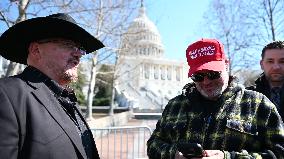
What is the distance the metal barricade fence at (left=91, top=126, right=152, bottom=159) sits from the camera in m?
8.36

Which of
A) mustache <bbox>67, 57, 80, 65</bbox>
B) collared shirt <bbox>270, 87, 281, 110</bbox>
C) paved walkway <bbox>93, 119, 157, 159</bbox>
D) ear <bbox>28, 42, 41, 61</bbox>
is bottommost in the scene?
paved walkway <bbox>93, 119, 157, 159</bbox>

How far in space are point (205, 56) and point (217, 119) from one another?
1.66 feet

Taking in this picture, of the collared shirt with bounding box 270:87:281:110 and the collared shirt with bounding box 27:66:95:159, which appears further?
the collared shirt with bounding box 270:87:281:110

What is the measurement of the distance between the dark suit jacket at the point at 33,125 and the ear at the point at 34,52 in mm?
235

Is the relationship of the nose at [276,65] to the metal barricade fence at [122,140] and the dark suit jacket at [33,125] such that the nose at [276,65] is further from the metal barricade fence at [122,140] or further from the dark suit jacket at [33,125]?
the metal barricade fence at [122,140]

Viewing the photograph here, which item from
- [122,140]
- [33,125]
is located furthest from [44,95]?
[122,140]

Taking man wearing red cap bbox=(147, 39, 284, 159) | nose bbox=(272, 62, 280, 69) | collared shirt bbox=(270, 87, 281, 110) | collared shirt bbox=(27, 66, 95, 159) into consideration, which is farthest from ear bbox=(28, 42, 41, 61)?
nose bbox=(272, 62, 280, 69)

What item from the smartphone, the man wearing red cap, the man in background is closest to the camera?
the smartphone

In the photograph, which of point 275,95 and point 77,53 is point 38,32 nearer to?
point 77,53

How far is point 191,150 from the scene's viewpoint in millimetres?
2473

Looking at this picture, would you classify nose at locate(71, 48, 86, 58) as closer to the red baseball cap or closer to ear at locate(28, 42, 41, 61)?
ear at locate(28, 42, 41, 61)

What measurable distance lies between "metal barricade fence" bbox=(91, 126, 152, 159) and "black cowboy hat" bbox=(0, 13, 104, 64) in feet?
16.6

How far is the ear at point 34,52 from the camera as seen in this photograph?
9.27 feet

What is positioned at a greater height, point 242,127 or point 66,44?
point 66,44
